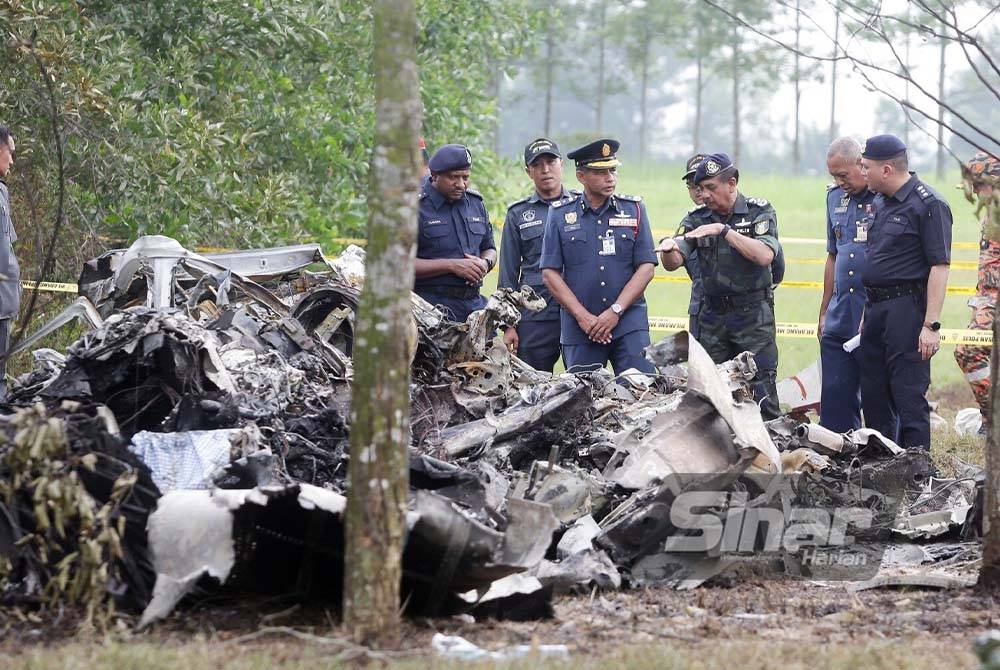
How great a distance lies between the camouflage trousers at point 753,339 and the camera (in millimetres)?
8953

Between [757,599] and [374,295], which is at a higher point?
[374,295]

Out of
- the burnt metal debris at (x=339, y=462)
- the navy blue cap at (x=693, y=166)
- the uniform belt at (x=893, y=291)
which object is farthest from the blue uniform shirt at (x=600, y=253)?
the uniform belt at (x=893, y=291)

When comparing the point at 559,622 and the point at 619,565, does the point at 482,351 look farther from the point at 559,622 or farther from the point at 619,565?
the point at 559,622

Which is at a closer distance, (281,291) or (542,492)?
(542,492)

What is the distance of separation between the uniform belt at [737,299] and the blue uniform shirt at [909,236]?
0.85 metres

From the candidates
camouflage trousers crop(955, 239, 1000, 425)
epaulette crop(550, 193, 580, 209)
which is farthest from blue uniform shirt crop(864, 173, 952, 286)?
epaulette crop(550, 193, 580, 209)

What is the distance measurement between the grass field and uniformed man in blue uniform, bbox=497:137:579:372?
15.8ft

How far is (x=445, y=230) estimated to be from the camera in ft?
30.2

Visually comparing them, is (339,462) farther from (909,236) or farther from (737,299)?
(909,236)

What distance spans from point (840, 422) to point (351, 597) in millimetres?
5590

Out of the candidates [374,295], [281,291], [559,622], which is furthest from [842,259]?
[374,295]

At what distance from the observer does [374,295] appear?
14.4ft

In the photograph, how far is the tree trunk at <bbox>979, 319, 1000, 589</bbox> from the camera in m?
5.43

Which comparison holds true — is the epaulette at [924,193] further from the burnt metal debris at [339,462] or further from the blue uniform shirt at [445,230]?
the blue uniform shirt at [445,230]
